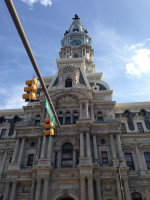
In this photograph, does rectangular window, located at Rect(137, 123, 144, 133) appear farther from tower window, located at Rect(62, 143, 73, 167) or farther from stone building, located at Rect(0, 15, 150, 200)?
tower window, located at Rect(62, 143, 73, 167)

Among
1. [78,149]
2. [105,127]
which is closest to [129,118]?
[105,127]

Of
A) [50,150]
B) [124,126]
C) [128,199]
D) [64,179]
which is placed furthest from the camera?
[124,126]

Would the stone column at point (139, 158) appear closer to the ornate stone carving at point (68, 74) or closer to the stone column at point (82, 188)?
the stone column at point (82, 188)

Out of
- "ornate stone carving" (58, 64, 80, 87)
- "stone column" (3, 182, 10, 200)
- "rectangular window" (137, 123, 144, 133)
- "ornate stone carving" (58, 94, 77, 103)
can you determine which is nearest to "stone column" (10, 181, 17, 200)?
"stone column" (3, 182, 10, 200)

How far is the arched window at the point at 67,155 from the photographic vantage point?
27.4m

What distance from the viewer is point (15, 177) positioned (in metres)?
26.0

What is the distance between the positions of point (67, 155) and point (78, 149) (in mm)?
1835

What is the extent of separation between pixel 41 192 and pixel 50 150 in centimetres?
553

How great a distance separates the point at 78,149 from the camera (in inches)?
1113

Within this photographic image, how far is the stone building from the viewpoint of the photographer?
2464cm

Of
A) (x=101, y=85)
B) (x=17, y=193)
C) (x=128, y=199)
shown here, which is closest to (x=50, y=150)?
(x=17, y=193)

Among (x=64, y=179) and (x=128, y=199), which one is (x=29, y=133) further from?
(x=128, y=199)

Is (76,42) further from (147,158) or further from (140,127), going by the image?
(147,158)

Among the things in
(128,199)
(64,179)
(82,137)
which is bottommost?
(128,199)
